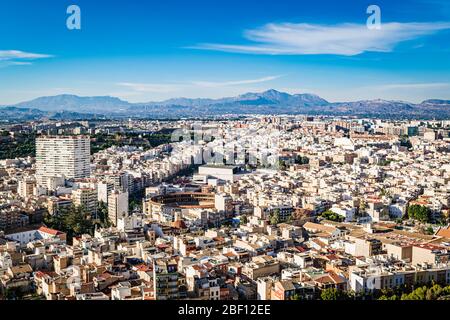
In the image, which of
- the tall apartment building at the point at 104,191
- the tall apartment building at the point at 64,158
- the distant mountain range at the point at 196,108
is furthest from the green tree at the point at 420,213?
the tall apartment building at the point at 64,158

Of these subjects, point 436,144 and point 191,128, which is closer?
point 436,144

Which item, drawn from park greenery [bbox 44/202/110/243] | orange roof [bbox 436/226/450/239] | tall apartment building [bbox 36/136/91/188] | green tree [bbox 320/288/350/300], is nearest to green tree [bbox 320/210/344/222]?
orange roof [bbox 436/226/450/239]

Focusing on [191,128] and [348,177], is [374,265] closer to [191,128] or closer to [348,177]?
[348,177]

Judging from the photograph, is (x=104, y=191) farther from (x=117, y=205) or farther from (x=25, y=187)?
(x=25, y=187)
